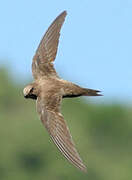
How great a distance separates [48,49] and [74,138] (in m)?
32.3

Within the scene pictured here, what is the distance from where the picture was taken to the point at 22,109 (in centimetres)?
5547

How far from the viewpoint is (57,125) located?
1481cm

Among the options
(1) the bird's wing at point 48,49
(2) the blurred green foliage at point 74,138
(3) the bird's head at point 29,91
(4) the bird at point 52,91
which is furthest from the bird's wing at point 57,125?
(2) the blurred green foliage at point 74,138

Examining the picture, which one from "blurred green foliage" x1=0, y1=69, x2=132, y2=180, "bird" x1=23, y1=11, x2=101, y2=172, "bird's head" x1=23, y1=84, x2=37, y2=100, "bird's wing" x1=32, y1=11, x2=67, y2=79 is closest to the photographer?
"bird" x1=23, y1=11, x2=101, y2=172

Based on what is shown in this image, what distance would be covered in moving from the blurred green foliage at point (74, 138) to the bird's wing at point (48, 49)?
86.9 feet

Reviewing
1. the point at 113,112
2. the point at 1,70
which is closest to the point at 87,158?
the point at 113,112

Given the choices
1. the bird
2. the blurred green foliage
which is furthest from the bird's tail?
the blurred green foliage

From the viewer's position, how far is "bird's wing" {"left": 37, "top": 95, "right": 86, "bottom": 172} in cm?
1428

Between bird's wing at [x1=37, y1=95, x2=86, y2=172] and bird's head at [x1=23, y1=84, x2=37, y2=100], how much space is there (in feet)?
0.52

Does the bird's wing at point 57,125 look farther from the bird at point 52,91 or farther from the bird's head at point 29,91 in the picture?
the bird's head at point 29,91

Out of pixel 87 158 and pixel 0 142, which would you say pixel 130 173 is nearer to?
pixel 87 158

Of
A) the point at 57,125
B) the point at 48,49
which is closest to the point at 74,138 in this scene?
the point at 48,49

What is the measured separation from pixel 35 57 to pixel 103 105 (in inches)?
1672

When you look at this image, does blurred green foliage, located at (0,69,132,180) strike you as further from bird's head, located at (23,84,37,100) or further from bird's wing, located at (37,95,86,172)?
bird's wing, located at (37,95,86,172)
